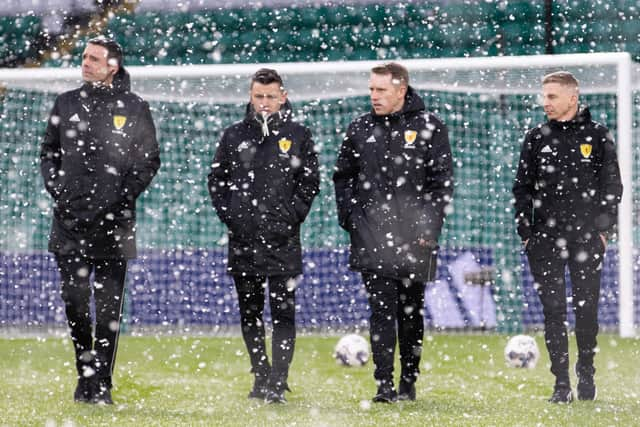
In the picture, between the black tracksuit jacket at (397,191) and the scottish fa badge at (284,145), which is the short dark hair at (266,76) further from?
the black tracksuit jacket at (397,191)

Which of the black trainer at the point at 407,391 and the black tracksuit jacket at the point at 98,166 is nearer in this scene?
the black tracksuit jacket at the point at 98,166

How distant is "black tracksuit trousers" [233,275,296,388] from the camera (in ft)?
18.6

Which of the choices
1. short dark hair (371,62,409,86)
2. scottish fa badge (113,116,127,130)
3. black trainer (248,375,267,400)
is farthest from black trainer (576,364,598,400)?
scottish fa badge (113,116,127,130)

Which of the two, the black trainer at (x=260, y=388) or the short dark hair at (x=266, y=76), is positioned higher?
the short dark hair at (x=266, y=76)

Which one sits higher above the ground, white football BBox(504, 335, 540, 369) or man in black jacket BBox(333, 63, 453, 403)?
man in black jacket BBox(333, 63, 453, 403)

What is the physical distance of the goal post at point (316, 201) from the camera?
9.97 m

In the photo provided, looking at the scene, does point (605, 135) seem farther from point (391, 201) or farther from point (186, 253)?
point (186, 253)

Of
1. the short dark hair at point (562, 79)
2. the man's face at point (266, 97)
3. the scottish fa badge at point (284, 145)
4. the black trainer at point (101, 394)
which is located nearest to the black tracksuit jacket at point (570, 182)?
the short dark hair at point (562, 79)

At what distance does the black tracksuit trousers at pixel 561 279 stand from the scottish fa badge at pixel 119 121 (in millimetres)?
2168

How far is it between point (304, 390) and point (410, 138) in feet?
5.42

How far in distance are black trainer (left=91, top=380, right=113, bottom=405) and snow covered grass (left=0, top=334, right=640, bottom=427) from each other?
0.23 ft

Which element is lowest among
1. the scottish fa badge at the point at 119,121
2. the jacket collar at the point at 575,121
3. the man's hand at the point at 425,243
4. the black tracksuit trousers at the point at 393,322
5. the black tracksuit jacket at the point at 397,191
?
the black tracksuit trousers at the point at 393,322

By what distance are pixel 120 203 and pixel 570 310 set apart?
6.22m

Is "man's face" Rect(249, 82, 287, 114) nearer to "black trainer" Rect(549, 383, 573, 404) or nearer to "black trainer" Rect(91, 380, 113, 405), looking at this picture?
"black trainer" Rect(91, 380, 113, 405)
